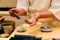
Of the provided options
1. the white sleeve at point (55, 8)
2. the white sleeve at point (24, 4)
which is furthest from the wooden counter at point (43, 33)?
the white sleeve at point (24, 4)

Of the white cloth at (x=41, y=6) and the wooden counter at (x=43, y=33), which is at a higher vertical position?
the white cloth at (x=41, y=6)

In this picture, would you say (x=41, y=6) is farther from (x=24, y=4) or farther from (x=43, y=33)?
(x=43, y=33)

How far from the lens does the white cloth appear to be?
122 cm

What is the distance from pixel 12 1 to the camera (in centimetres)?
250

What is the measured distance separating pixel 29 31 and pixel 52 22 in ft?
0.91

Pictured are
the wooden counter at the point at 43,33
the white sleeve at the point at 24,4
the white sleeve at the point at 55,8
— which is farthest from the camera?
the white sleeve at the point at 24,4

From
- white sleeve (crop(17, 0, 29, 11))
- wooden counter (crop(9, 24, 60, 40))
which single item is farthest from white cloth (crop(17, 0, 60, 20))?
wooden counter (crop(9, 24, 60, 40))

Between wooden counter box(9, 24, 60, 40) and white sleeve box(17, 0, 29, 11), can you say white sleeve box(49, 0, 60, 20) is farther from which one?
white sleeve box(17, 0, 29, 11)

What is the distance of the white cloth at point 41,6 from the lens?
1.22m

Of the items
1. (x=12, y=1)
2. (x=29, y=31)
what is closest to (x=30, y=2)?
(x=29, y=31)

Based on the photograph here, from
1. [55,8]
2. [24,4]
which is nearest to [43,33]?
[55,8]

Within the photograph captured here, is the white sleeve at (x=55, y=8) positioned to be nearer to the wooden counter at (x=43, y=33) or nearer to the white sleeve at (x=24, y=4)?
the wooden counter at (x=43, y=33)

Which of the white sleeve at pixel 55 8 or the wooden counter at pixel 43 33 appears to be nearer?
the wooden counter at pixel 43 33

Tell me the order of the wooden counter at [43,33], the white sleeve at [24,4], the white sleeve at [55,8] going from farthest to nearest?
the white sleeve at [24,4] → the white sleeve at [55,8] → the wooden counter at [43,33]
